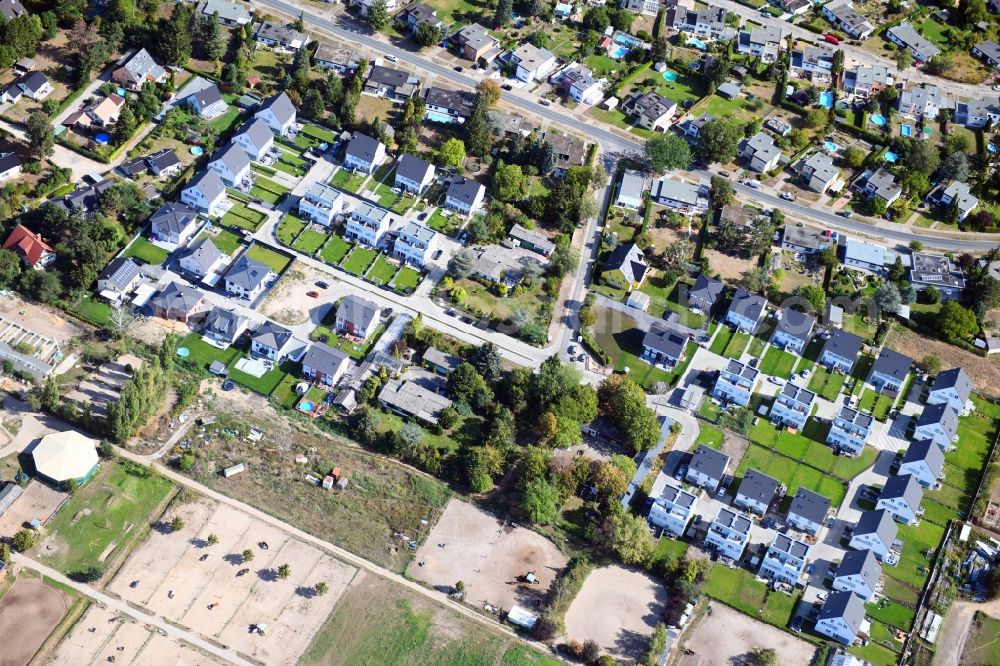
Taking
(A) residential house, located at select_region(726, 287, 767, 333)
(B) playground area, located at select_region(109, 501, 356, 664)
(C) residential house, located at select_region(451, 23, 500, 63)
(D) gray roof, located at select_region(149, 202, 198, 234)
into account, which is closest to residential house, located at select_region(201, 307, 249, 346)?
(D) gray roof, located at select_region(149, 202, 198, 234)

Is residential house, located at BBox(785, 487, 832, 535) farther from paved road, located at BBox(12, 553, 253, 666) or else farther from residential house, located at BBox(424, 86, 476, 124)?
residential house, located at BBox(424, 86, 476, 124)

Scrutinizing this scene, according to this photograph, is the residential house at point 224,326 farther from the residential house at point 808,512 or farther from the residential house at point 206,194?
the residential house at point 808,512

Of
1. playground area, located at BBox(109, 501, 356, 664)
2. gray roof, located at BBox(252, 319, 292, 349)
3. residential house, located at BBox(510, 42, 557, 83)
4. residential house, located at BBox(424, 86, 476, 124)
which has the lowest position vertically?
playground area, located at BBox(109, 501, 356, 664)

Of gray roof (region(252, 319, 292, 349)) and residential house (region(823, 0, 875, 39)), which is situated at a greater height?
residential house (region(823, 0, 875, 39))

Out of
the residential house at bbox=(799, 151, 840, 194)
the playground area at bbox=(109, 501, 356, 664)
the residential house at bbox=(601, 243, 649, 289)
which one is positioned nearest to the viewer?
the playground area at bbox=(109, 501, 356, 664)

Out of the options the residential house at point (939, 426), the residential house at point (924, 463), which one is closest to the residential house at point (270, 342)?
the residential house at point (924, 463)

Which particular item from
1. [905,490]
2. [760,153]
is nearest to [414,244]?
[760,153]
